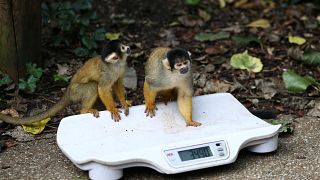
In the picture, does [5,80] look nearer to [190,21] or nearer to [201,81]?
[201,81]

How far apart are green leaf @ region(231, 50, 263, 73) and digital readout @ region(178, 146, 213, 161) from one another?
1.61m

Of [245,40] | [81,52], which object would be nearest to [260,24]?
[245,40]

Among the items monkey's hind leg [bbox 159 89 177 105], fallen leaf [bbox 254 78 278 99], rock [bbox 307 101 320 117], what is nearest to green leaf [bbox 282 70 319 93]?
fallen leaf [bbox 254 78 278 99]

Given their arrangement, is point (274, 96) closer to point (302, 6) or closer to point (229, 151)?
point (229, 151)

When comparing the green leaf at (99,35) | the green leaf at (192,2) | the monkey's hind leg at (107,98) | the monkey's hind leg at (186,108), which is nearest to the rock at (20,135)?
the monkey's hind leg at (107,98)

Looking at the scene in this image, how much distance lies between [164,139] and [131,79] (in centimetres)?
127

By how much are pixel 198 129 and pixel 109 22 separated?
2.21 meters

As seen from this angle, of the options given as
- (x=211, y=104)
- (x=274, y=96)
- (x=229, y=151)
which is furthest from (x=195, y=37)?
(x=229, y=151)

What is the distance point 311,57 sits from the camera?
4.72m

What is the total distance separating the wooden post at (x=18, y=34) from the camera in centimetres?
408

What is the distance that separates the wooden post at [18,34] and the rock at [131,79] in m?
0.63

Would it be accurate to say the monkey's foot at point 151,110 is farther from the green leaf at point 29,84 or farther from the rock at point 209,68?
the rock at point 209,68

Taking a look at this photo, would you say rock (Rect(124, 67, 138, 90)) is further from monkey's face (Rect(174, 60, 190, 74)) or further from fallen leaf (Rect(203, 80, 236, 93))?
monkey's face (Rect(174, 60, 190, 74))

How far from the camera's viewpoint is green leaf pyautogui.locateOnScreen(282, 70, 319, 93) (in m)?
4.38
